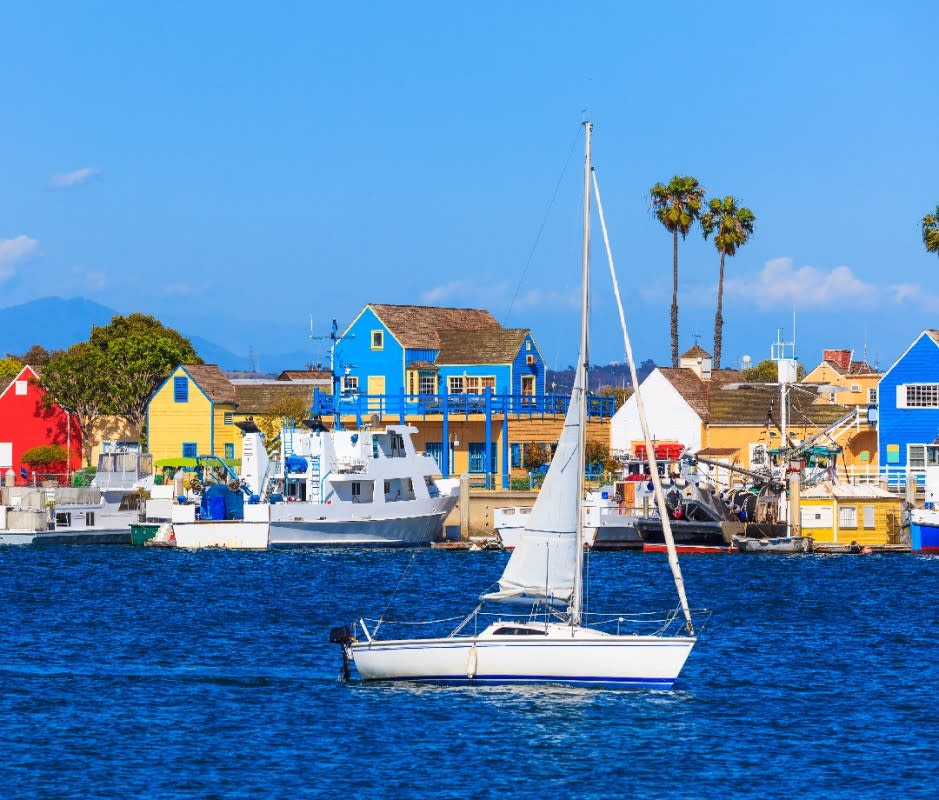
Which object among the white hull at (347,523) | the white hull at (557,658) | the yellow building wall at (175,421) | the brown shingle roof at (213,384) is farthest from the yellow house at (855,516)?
the white hull at (557,658)

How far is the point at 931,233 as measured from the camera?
84.6 metres

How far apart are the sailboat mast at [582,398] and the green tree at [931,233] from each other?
167 feet

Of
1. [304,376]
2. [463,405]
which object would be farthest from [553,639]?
[304,376]

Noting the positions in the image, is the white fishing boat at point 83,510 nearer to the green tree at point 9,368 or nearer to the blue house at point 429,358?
the blue house at point 429,358

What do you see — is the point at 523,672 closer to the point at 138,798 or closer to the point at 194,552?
the point at 138,798

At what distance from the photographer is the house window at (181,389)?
96688 millimetres

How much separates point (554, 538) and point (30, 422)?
2798 inches

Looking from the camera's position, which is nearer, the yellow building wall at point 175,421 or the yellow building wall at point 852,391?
the yellow building wall at point 852,391

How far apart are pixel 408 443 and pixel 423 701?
38.8 metres

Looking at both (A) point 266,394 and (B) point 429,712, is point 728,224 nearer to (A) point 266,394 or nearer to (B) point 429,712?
(A) point 266,394

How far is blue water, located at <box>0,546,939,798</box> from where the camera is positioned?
2920cm

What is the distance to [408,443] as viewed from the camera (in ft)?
238

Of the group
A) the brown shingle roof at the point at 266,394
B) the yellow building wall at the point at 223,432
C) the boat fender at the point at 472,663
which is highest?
the brown shingle roof at the point at 266,394

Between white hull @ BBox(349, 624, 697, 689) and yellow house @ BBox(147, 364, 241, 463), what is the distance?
6289 cm
